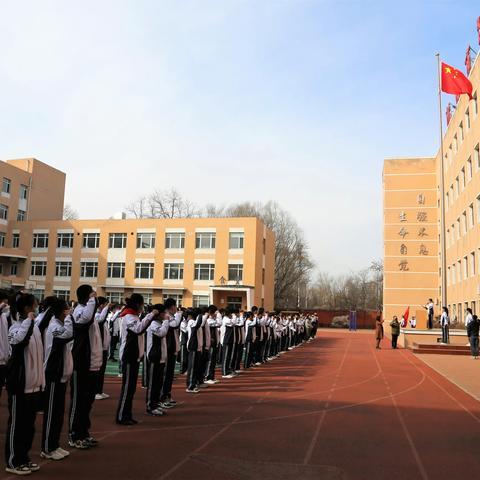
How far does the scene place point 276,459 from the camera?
552cm

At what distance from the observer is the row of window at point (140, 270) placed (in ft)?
132

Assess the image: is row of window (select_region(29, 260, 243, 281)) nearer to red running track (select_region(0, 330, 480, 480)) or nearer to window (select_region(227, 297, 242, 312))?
window (select_region(227, 297, 242, 312))

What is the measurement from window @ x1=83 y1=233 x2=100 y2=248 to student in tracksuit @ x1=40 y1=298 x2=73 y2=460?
39424 mm

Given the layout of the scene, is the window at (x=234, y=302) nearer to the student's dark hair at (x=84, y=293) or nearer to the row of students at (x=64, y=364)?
the row of students at (x=64, y=364)

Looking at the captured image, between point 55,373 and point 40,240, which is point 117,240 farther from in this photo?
point 55,373

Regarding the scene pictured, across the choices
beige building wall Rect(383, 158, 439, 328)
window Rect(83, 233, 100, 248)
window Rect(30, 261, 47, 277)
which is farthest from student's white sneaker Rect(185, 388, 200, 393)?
window Rect(30, 261, 47, 277)

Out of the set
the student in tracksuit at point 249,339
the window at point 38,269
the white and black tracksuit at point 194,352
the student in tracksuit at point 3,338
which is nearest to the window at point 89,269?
the window at point 38,269

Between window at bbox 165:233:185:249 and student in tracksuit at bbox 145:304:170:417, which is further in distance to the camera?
window at bbox 165:233:185:249

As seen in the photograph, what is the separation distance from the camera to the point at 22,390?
4855 mm

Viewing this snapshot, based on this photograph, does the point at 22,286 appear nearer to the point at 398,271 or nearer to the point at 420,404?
the point at 398,271

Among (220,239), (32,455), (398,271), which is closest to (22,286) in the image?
(220,239)

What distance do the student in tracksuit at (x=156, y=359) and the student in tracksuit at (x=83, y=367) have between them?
172cm

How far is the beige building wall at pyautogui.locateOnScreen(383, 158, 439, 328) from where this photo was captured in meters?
42.8

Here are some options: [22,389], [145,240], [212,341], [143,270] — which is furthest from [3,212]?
[22,389]
